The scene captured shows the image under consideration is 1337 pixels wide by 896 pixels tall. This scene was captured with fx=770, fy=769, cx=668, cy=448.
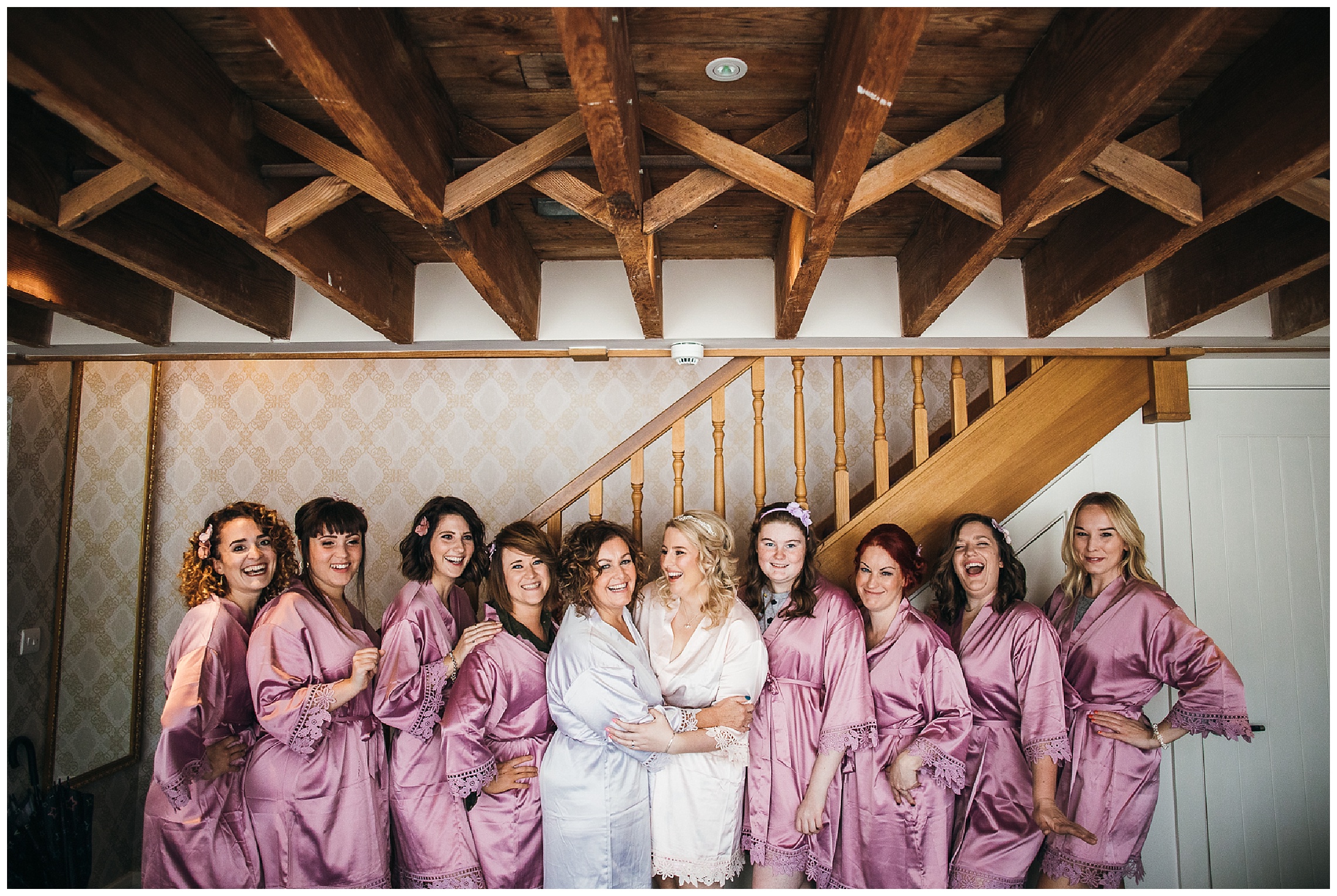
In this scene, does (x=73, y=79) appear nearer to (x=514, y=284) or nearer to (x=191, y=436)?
(x=514, y=284)

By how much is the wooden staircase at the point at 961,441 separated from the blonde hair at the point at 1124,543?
307 mm

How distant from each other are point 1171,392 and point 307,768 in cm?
378

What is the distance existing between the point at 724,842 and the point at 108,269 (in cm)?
314

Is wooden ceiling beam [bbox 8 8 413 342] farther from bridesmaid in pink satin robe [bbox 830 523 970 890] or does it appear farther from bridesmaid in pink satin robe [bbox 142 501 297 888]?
bridesmaid in pink satin robe [bbox 830 523 970 890]

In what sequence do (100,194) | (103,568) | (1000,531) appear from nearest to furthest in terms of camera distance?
(100,194) < (1000,531) < (103,568)

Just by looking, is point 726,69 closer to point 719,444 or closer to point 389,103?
point 389,103

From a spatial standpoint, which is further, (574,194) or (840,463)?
(840,463)

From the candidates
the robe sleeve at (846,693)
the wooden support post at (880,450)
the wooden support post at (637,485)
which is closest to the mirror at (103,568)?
the wooden support post at (637,485)

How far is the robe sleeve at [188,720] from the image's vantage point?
252 centimetres

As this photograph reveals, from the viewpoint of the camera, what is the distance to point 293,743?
2.60 metres

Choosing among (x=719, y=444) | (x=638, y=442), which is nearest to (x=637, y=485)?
(x=638, y=442)

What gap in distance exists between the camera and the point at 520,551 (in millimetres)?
2867

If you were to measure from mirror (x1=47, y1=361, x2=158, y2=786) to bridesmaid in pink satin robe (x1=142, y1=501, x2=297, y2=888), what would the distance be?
1.18m

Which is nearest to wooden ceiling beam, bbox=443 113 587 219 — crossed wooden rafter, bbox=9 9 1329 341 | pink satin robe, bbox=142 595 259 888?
crossed wooden rafter, bbox=9 9 1329 341
